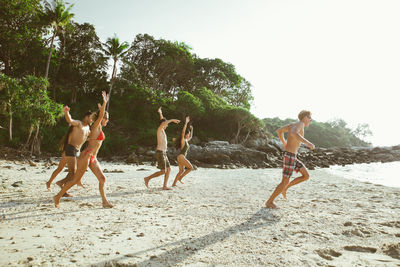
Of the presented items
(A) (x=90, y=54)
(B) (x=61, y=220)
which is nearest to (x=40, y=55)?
(A) (x=90, y=54)

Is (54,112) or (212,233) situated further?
(54,112)

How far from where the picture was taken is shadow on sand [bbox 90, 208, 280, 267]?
223cm

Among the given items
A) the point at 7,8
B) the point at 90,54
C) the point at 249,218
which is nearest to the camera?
the point at 249,218

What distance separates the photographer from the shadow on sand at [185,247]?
223cm

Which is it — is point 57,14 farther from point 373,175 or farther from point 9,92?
A: point 373,175

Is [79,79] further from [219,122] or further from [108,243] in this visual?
[108,243]

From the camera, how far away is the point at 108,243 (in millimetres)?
2641

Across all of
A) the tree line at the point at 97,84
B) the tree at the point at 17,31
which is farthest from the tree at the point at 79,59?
the tree at the point at 17,31

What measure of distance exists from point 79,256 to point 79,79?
29645 millimetres

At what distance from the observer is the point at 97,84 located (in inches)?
1148

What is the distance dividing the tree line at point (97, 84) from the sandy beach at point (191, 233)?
47.0 feet

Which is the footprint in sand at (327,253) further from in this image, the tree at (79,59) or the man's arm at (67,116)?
the tree at (79,59)

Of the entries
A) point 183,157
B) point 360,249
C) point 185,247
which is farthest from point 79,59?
point 360,249

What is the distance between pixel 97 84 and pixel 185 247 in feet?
98.8
